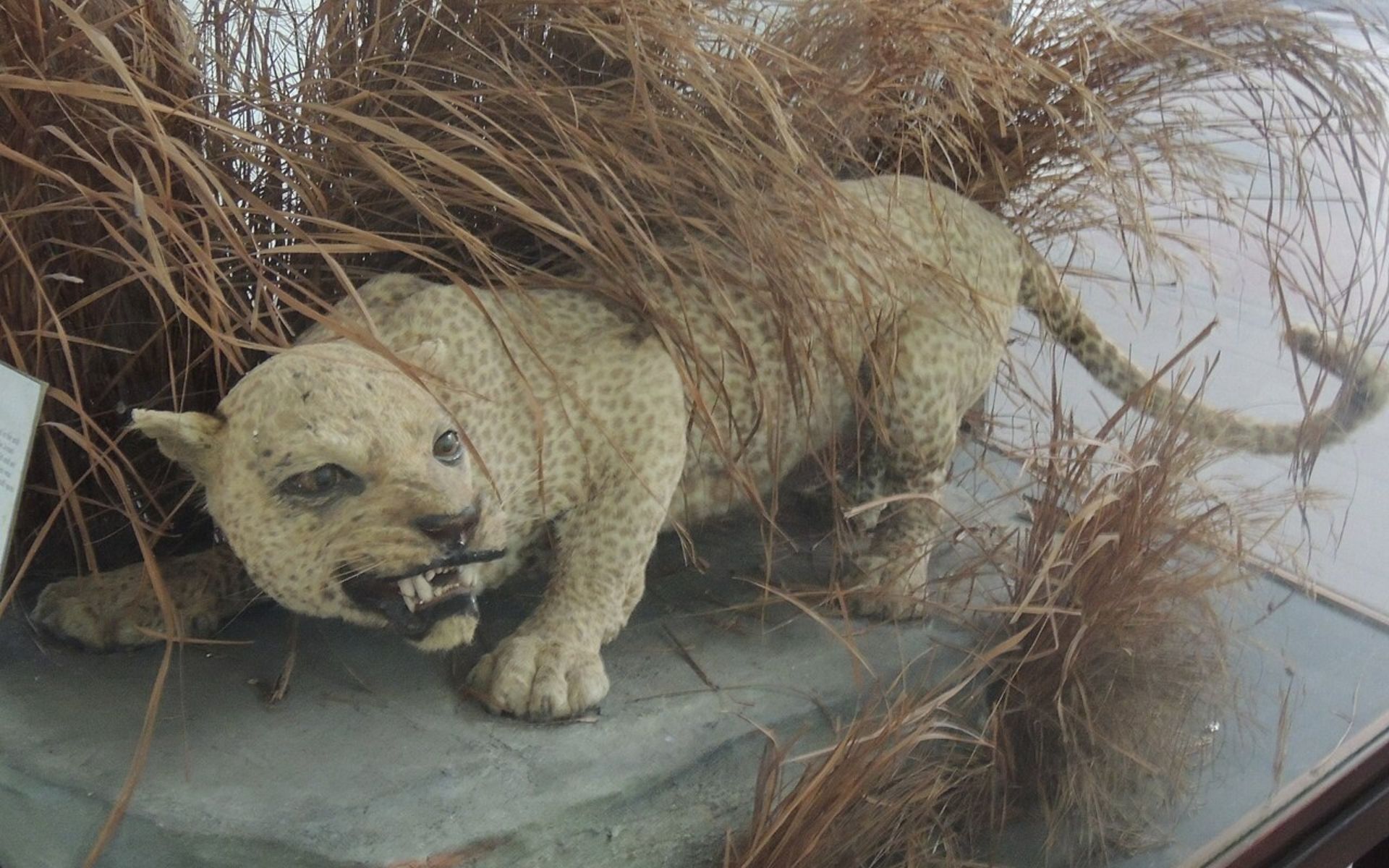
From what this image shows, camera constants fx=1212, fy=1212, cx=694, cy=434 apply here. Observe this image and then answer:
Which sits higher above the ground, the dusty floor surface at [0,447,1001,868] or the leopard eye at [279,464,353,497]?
the leopard eye at [279,464,353,497]

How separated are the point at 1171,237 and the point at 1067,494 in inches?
12.0

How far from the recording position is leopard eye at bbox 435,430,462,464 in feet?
2.66

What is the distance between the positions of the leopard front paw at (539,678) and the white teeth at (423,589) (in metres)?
0.11

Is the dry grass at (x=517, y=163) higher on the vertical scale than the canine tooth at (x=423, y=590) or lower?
higher

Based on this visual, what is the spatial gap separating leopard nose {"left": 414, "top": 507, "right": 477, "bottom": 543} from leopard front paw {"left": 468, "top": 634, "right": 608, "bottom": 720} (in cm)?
14

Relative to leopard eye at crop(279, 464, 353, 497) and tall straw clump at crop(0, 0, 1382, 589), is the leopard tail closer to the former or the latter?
tall straw clump at crop(0, 0, 1382, 589)

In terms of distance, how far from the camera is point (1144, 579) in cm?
112

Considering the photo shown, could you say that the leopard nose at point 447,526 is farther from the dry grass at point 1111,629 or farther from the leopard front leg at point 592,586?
the dry grass at point 1111,629

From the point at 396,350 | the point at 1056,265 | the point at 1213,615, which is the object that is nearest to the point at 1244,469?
the point at 1213,615

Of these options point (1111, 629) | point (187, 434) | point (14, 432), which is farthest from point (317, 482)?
point (1111, 629)

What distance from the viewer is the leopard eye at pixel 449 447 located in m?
0.81

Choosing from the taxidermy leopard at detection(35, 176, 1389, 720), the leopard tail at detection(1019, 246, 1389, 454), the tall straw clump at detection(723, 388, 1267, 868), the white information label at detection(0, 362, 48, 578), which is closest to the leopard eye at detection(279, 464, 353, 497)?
the taxidermy leopard at detection(35, 176, 1389, 720)

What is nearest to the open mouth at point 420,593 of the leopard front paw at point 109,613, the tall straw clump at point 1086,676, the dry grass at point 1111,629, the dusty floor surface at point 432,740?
the dusty floor surface at point 432,740

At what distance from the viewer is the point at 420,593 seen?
→ 2.63 feet
